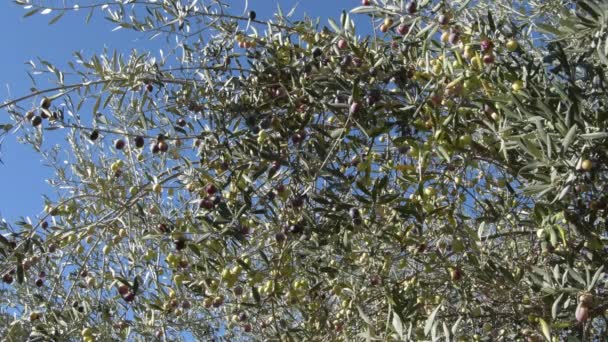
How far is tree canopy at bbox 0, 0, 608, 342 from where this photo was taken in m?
2.32

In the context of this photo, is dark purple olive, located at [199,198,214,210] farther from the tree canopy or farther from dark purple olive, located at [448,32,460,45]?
dark purple olive, located at [448,32,460,45]

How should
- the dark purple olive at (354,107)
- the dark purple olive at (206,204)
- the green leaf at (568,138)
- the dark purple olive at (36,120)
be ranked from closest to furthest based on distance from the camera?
the green leaf at (568,138) < the dark purple olive at (354,107) < the dark purple olive at (206,204) < the dark purple olive at (36,120)

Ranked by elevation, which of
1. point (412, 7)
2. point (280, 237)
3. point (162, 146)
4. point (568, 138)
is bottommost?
point (568, 138)

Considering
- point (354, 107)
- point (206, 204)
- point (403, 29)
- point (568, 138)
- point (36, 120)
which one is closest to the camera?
point (568, 138)

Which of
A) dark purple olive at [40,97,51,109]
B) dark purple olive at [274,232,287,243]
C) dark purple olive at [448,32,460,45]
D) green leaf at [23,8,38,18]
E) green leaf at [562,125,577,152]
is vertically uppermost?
green leaf at [23,8,38,18]

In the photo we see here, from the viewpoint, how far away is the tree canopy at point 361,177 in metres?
2.32

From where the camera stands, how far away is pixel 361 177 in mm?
2758

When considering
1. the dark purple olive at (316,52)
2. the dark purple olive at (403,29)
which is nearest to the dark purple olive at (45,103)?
the dark purple olive at (316,52)

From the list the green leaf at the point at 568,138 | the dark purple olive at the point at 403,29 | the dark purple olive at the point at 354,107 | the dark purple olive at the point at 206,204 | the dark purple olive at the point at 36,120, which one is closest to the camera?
the green leaf at the point at 568,138

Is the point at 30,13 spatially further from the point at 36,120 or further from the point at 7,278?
the point at 7,278

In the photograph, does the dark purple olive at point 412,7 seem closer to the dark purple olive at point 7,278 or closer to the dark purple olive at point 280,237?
the dark purple olive at point 280,237

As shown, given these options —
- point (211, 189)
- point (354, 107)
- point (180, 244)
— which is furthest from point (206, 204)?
point (354, 107)

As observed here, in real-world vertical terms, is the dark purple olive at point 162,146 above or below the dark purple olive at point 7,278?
above

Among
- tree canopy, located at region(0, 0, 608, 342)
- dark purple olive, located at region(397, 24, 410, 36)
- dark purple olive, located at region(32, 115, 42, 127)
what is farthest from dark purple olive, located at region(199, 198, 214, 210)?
dark purple olive, located at region(397, 24, 410, 36)
